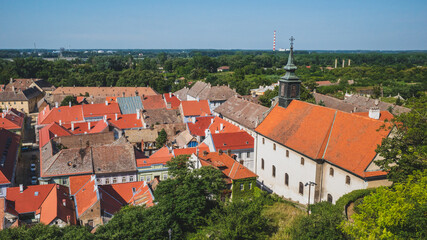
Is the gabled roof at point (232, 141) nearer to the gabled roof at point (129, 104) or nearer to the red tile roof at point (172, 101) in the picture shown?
the gabled roof at point (129, 104)

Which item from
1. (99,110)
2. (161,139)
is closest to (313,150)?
(161,139)

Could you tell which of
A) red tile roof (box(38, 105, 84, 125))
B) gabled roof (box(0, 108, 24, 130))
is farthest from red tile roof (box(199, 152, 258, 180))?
gabled roof (box(0, 108, 24, 130))

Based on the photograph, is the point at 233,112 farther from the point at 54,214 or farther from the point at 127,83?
the point at 127,83

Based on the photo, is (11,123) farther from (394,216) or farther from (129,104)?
(394,216)

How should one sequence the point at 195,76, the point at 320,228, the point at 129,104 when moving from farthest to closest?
the point at 195,76
the point at 129,104
the point at 320,228

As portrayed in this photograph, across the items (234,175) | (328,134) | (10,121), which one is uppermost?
(328,134)

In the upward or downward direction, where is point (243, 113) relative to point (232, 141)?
upward

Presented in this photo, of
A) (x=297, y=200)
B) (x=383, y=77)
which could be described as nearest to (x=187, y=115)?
(x=297, y=200)
